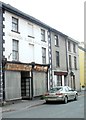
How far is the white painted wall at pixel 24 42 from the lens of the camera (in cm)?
2445

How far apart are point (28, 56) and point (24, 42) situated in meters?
1.45

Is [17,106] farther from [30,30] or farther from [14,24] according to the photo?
[30,30]

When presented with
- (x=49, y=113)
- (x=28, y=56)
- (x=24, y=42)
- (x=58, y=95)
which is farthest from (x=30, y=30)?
(x=49, y=113)

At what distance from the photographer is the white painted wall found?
24.5m

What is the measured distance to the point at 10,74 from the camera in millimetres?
24484

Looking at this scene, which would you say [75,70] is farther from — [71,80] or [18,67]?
[18,67]

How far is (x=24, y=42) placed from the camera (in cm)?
2722

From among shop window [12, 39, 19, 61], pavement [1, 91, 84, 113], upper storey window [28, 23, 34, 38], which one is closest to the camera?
pavement [1, 91, 84, 113]

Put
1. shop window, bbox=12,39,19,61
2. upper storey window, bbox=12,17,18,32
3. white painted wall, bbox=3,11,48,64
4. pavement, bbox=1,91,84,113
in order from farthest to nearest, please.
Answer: upper storey window, bbox=12,17,18,32
shop window, bbox=12,39,19,61
white painted wall, bbox=3,11,48,64
pavement, bbox=1,91,84,113

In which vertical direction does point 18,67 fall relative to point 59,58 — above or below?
below

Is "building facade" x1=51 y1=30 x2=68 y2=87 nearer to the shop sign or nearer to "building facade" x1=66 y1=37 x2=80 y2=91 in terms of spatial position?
"building facade" x1=66 y1=37 x2=80 y2=91

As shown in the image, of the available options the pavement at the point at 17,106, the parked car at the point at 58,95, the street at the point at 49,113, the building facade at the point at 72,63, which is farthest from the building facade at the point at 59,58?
the street at the point at 49,113

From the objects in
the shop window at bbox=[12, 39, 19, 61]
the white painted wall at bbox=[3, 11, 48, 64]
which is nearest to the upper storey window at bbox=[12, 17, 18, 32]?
the white painted wall at bbox=[3, 11, 48, 64]

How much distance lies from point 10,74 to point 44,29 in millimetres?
9058
